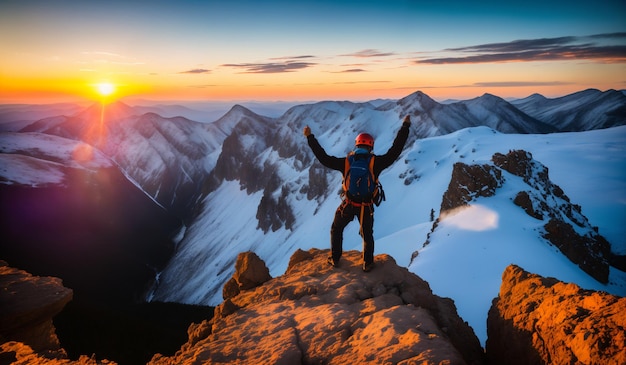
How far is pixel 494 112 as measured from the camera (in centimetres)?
19088

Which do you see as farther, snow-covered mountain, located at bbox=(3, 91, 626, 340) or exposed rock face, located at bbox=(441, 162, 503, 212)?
Result: exposed rock face, located at bbox=(441, 162, 503, 212)

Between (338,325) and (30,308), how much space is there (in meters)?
9.17

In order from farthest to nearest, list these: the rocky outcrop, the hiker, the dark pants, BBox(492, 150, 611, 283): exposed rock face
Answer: BBox(492, 150, 611, 283): exposed rock face < the rocky outcrop < the dark pants < the hiker

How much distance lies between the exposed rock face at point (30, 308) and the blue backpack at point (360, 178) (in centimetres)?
951

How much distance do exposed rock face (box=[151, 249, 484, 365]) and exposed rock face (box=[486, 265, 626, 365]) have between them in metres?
0.79

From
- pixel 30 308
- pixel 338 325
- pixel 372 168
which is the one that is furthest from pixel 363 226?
pixel 30 308

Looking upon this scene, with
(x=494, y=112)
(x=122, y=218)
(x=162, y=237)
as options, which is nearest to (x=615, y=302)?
(x=122, y=218)

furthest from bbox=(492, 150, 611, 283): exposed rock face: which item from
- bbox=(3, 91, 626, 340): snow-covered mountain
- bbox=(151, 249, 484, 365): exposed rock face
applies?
bbox=(151, 249, 484, 365): exposed rock face

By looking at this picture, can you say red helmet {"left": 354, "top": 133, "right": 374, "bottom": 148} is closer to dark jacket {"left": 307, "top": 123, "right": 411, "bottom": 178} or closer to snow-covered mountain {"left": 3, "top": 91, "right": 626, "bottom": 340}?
dark jacket {"left": 307, "top": 123, "right": 411, "bottom": 178}

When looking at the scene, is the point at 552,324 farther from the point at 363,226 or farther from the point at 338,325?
the point at 363,226

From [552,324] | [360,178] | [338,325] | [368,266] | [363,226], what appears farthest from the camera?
[368,266]

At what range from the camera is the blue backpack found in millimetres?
7848

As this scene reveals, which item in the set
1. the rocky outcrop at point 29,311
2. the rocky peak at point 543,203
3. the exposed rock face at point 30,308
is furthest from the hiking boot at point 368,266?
the rocky peak at point 543,203

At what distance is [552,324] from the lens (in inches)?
199
